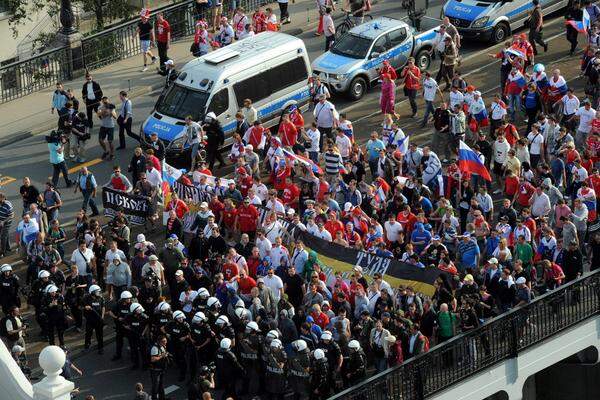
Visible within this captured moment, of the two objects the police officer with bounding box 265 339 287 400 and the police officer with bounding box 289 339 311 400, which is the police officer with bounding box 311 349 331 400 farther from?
the police officer with bounding box 265 339 287 400

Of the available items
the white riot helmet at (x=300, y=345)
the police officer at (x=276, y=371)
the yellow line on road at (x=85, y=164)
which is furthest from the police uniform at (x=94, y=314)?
the yellow line on road at (x=85, y=164)

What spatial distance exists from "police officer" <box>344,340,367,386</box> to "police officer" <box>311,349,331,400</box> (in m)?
0.36

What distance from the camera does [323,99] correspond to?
3703 cm

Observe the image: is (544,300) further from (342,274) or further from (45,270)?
(45,270)

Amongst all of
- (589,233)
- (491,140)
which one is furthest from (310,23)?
(589,233)

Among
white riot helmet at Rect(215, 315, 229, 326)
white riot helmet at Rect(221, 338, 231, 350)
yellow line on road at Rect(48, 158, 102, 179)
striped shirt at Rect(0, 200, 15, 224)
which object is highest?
striped shirt at Rect(0, 200, 15, 224)

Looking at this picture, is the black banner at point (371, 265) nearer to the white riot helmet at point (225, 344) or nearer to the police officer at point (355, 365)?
the police officer at point (355, 365)

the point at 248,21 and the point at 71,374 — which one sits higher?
the point at 248,21

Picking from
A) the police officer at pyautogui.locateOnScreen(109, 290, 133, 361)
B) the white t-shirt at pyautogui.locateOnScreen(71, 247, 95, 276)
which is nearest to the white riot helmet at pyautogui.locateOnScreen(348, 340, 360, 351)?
the police officer at pyautogui.locateOnScreen(109, 290, 133, 361)

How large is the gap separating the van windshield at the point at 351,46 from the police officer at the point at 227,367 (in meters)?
13.6

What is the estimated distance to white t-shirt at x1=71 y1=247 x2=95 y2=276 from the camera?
31266mm

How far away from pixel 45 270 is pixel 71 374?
2.27 m

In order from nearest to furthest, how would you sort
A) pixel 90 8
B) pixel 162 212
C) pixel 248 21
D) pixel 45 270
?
pixel 45 270, pixel 162 212, pixel 248 21, pixel 90 8

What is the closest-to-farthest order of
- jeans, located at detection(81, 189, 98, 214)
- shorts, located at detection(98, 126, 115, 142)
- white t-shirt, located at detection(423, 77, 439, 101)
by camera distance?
jeans, located at detection(81, 189, 98, 214) → shorts, located at detection(98, 126, 115, 142) → white t-shirt, located at detection(423, 77, 439, 101)
